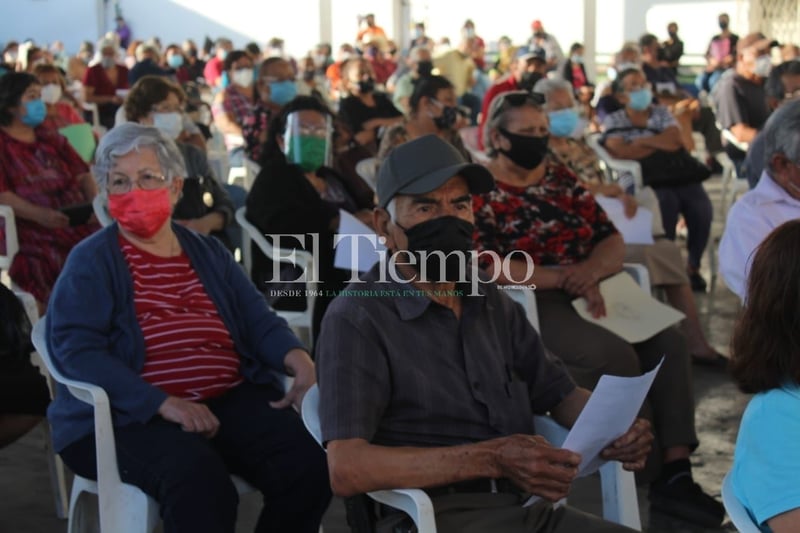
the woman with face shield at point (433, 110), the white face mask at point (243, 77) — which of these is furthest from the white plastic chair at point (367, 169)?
the white face mask at point (243, 77)

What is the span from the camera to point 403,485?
Result: 225 cm

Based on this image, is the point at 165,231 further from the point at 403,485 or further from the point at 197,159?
the point at 197,159

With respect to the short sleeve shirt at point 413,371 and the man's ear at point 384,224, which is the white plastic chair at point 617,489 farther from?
the man's ear at point 384,224

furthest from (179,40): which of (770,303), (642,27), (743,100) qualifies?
(770,303)

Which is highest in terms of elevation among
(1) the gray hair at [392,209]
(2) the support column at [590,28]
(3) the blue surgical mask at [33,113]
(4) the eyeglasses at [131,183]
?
(2) the support column at [590,28]

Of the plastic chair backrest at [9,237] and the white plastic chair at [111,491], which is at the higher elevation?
the plastic chair backrest at [9,237]

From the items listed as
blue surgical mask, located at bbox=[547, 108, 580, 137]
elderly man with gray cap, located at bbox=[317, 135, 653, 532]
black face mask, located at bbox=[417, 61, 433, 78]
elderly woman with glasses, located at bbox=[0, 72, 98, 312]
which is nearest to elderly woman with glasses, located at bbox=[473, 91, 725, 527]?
elderly man with gray cap, located at bbox=[317, 135, 653, 532]

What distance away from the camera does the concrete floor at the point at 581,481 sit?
3689 millimetres

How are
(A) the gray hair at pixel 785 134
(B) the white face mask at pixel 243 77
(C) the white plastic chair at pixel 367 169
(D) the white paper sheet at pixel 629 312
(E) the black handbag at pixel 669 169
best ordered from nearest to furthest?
1. (A) the gray hair at pixel 785 134
2. (D) the white paper sheet at pixel 629 312
3. (C) the white plastic chair at pixel 367 169
4. (E) the black handbag at pixel 669 169
5. (B) the white face mask at pixel 243 77

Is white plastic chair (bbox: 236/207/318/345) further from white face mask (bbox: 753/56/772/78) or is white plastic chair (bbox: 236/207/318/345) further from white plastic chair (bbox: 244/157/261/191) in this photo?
white face mask (bbox: 753/56/772/78)

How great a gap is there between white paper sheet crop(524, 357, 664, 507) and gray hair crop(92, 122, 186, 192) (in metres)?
1.55

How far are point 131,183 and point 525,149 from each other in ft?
4.84

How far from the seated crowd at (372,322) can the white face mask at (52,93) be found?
1.69m

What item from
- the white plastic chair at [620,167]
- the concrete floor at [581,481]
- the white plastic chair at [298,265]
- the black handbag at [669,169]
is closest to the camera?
the concrete floor at [581,481]
